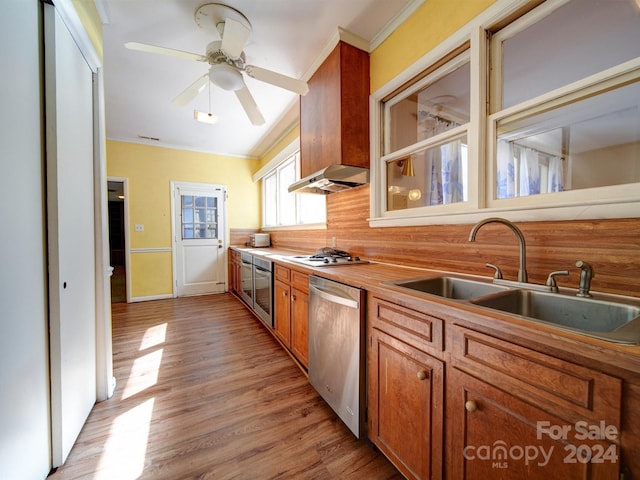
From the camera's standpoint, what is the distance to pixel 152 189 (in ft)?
14.5

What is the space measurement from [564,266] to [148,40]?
131 inches

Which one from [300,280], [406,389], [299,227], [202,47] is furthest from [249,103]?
[406,389]

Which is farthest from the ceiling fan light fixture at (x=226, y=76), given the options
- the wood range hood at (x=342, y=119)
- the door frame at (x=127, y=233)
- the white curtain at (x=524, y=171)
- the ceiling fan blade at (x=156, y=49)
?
the door frame at (x=127, y=233)

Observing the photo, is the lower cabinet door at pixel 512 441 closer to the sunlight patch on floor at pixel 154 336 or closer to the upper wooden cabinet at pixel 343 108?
the upper wooden cabinet at pixel 343 108

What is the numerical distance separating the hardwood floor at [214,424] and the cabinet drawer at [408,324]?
738mm

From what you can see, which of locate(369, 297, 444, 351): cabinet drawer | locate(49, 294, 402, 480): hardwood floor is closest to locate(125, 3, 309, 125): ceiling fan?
locate(369, 297, 444, 351): cabinet drawer

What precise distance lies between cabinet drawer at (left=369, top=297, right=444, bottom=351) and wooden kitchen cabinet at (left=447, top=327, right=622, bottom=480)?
75 millimetres

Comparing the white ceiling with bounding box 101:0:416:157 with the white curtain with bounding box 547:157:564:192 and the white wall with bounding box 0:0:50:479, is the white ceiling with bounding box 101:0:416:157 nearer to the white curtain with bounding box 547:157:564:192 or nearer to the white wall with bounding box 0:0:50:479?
the white wall with bounding box 0:0:50:479

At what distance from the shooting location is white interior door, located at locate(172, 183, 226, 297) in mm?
4621

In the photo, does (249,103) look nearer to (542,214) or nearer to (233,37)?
(233,37)

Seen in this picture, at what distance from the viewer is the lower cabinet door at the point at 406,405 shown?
98 centimetres

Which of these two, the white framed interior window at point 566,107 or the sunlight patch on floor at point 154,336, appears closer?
the white framed interior window at point 566,107

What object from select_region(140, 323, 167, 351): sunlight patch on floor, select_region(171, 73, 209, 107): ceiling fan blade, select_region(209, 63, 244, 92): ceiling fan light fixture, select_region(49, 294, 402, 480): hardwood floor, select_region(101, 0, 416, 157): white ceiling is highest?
select_region(101, 0, 416, 157): white ceiling

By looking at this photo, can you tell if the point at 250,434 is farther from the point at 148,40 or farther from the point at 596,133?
the point at 148,40
